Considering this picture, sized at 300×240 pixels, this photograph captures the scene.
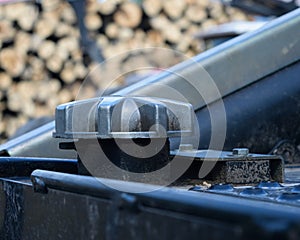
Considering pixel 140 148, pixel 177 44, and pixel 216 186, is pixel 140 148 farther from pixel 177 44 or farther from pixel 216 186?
pixel 177 44

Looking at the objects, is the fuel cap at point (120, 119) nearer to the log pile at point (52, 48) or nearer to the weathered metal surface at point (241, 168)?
the weathered metal surface at point (241, 168)

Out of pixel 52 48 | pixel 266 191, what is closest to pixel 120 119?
pixel 266 191

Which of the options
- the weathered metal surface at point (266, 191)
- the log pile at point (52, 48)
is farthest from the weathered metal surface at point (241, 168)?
the log pile at point (52, 48)

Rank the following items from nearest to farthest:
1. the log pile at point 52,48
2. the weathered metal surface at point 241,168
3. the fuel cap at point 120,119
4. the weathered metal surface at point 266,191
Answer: the weathered metal surface at point 266,191, the fuel cap at point 120,119, the weathered metal surface at point 241,168, the log pile at point 52,48

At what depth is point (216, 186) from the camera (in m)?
1.39

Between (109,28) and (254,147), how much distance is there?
529cm

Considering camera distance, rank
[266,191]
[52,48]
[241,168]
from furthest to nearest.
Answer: [52,48], [241,168], [266,191]

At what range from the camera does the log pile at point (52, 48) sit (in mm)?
6863

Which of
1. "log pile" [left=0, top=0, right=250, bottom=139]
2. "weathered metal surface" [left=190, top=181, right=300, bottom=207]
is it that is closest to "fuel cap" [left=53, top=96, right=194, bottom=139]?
"weathered metal surface" [left=190, top=181, right=300, bottom=207]

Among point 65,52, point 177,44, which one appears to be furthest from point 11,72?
point 177,44

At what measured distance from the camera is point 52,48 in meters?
6.93

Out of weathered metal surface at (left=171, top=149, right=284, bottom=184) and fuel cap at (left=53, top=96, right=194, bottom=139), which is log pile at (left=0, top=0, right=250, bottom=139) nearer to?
weathered metal surface at (left=171, top=149, right=284, bottom=184)

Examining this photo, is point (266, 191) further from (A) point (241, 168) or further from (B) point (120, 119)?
(B) point (120, 119)

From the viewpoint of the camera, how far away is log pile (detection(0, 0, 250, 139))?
6863 mm
